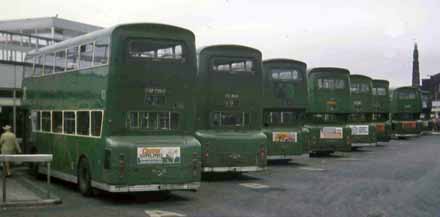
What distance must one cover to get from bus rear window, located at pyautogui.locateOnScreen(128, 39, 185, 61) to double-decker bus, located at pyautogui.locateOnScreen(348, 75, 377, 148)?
20.5 m

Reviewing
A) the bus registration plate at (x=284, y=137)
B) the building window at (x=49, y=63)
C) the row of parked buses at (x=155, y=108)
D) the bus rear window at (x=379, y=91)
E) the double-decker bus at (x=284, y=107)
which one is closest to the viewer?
the row of parked buses at (x=155, y=108)

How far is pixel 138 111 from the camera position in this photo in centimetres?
1498

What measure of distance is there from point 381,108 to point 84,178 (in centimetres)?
2567

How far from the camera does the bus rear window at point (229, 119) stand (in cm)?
2020

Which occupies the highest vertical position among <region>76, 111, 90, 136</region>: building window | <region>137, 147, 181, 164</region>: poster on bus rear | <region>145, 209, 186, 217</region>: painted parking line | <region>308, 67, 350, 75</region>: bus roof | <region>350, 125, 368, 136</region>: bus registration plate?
<region>308, 67, 350, 75</region>: bus roof

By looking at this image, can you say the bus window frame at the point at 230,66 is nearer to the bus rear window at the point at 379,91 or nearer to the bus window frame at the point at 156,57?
the bus window frame at the point at 156,57

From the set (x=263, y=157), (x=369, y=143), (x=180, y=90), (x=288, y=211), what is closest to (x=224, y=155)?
(x=263, y=157)

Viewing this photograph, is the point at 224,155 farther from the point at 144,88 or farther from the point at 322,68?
the point at 322,68

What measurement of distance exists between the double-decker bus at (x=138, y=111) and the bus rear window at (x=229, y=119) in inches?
183

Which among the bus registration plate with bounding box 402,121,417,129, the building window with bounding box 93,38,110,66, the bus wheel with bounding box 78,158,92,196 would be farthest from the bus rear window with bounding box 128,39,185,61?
the bus registration plate with bounding box 402,121,417,129

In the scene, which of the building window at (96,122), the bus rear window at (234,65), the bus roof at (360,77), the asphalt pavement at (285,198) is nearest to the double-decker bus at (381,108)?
the bus roof at (360,77)

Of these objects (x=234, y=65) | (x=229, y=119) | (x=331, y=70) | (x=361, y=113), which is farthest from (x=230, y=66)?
(x=361, y=113)

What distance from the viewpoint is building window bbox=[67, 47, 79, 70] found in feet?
56.2

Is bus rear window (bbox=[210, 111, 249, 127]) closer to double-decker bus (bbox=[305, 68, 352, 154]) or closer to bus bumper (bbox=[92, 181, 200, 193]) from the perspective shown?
bus bumper (bbox=[92, 181, 200, 193])
